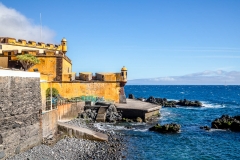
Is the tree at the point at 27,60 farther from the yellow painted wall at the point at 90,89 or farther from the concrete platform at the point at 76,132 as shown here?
the concrete platform at the point at 76,132

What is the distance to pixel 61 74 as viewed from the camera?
31328 mm

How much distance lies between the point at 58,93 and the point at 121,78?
770 cm

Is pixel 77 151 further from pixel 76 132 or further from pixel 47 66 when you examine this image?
pixel 47 66

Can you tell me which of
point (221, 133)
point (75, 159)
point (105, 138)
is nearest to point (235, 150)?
point (221, 133)

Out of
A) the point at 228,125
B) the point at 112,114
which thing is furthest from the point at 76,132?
the point at 228,125

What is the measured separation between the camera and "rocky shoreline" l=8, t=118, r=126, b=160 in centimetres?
1512

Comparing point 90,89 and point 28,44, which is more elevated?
point 28,44

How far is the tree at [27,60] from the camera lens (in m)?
26.2

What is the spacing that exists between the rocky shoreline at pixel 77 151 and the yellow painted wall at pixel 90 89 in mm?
12056

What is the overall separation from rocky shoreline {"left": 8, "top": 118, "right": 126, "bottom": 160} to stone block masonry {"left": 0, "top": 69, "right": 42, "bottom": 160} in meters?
0.56

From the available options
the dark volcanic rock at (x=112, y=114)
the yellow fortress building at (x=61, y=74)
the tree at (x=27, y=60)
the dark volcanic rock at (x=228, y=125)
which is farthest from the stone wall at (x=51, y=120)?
the dark volcanic rock at (x=228, y=125)

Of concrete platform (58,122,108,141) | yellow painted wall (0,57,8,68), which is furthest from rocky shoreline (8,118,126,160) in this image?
yellow painted wall (0,57,8,68)

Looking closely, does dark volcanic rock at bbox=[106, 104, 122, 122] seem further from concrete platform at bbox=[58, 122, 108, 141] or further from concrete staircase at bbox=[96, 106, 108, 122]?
concrete platform at bbox=[58, 122, 108, 141]

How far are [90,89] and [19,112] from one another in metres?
19.1
